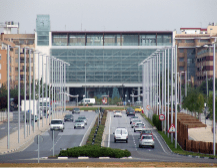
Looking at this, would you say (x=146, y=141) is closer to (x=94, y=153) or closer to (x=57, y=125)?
(x=94, y=153)

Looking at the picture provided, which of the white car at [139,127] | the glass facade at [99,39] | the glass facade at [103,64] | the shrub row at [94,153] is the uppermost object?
the glass facade at [99,39]

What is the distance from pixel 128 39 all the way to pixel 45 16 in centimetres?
3024

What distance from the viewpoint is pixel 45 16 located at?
168 metres

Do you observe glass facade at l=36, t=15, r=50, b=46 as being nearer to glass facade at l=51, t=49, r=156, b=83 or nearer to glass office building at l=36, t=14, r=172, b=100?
glass office building at l=36, t=14, r=172, b=100

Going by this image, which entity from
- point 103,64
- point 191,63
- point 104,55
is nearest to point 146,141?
point 104,55

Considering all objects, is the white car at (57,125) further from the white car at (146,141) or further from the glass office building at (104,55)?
the glass office building at (104,55)

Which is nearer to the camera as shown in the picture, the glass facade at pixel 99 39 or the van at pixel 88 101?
the van at pixel 88 101

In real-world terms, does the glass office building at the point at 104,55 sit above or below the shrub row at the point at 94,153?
above

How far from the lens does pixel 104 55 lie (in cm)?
17062

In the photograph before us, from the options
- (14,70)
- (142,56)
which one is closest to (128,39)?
(142,56)

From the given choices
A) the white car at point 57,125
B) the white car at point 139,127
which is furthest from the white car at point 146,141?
the white car at point 57,125

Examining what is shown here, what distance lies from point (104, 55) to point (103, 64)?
326 centimetres

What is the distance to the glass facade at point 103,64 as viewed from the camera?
170 metres

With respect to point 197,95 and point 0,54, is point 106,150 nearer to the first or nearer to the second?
point 197,95
